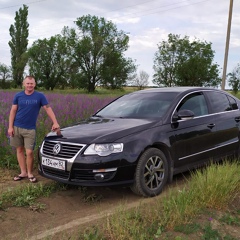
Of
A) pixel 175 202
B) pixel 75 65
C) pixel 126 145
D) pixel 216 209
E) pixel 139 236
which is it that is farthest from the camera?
pixel 75 65

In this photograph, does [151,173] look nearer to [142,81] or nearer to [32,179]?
[32,179]

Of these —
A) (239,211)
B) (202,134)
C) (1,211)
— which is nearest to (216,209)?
(239,211)

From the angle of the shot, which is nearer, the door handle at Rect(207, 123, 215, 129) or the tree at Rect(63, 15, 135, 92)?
the door handle at Rect(207, 123, 215, 129)

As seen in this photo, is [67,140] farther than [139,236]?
Yes

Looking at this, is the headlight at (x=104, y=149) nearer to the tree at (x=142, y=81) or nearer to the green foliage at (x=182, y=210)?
the green foliage at (x=182, y=210)

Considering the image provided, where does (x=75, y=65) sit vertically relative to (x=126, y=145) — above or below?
above

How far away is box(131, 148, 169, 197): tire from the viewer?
442cm

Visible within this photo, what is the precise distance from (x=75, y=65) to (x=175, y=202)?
57.6 metres

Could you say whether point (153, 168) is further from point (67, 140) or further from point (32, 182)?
point (32, 182)

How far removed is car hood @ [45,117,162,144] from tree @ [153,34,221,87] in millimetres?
48098

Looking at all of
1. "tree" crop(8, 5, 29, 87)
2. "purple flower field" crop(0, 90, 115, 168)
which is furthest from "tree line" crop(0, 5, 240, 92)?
"purple flower field" crop(0, 90, 115, 168)

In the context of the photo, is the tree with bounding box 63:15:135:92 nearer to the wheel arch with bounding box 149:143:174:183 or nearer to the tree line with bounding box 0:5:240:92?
the tree line with bounding box 0:5:240:92

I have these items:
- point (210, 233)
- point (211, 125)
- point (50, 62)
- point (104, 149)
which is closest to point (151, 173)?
point (104, 149)

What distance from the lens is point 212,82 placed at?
54844 mm
